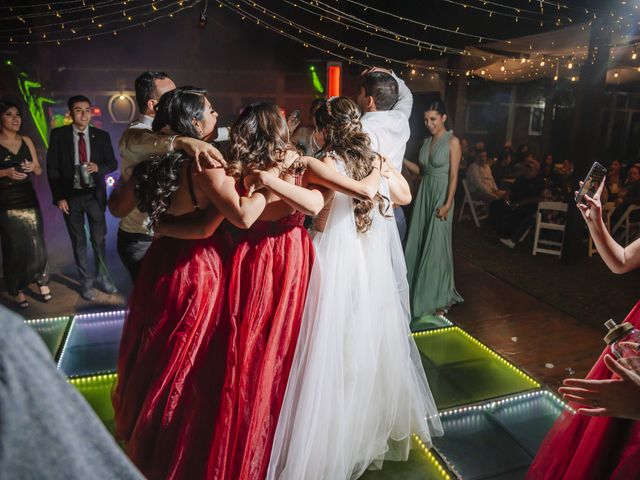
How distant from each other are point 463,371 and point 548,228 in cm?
385

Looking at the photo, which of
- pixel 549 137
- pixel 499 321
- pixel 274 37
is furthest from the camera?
pixel 274 37

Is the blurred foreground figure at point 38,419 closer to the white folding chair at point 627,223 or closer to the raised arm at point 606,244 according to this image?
the raised arm at point 606,244

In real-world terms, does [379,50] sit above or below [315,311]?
above

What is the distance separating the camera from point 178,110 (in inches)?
84.0

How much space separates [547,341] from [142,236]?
10.2 feet

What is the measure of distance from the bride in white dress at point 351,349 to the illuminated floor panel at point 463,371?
0.48 m

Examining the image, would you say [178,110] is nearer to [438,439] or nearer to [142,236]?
[142,236]

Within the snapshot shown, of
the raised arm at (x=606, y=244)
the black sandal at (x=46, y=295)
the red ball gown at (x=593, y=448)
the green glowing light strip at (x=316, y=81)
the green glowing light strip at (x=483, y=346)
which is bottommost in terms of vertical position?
the green glowing light strip at (x=483, y=346)

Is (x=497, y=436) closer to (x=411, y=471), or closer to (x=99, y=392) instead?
(x=411, y=471)

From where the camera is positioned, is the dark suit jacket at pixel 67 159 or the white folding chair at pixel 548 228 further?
the white folding chair at pixel 548 228

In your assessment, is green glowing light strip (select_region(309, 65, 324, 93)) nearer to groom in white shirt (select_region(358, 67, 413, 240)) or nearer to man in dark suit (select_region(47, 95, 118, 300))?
man in dark suit (select_region(47, 95, 118, 300))

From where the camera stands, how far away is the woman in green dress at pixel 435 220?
4004mm

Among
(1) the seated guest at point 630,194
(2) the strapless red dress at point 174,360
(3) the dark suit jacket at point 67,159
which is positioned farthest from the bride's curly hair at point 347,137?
(1) the seated guest at point 630,194

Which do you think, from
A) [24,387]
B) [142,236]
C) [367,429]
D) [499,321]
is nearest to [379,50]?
[499,321]
